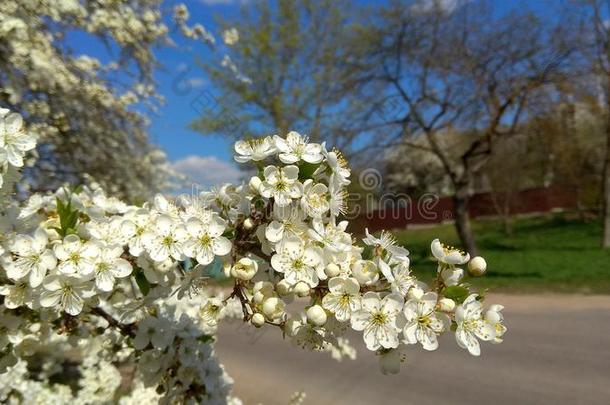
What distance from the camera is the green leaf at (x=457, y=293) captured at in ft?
5.02

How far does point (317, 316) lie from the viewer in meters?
1.46

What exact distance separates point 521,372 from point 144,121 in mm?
6787

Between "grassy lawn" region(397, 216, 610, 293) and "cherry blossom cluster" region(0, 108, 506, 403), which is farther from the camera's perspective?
"grassy lawn" region(397, 216, 610, 293)

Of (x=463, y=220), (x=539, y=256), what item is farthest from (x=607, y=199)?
(x=463, y=220)

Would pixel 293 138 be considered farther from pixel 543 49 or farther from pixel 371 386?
pixel 543 49

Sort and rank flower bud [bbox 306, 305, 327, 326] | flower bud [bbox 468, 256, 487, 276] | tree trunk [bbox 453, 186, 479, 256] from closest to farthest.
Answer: flower bud [bbox 306, 305, 327, 326] < flower bud [bbox 468, 256, 487, 276] < tree trunk [bbox 453, 186, 479, 256]

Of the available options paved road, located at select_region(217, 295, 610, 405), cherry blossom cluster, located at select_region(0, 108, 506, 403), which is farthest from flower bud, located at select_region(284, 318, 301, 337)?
paved road, located at select_region(217, 295, 610, 405)

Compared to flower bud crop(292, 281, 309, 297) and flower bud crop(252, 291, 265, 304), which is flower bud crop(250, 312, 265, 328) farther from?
flower bud crop(292, 281, 309, 297)

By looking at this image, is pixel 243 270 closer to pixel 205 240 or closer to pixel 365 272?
pixel 205 240

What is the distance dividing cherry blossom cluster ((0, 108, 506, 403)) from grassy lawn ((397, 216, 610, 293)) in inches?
302

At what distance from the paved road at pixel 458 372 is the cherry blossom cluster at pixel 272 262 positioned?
3.86 meters

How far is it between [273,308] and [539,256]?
16424 millimetres

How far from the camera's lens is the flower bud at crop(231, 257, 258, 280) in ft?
5.12

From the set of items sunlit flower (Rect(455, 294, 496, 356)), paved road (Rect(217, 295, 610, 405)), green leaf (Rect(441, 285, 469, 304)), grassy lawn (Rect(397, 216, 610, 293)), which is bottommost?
paved road (Rect(217, 295, 610, 405))
